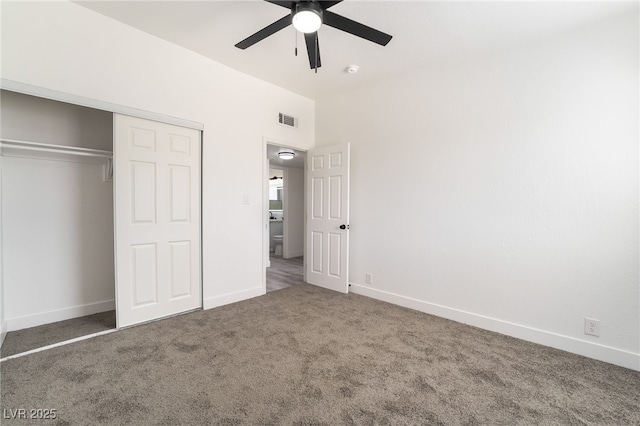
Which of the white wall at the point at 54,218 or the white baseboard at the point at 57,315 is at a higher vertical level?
the white wall at the point at 54,218

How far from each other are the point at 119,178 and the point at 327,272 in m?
2.72

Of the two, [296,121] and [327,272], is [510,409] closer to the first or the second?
[327,272]

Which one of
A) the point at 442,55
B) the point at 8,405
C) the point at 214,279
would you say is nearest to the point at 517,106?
the point at 442,55

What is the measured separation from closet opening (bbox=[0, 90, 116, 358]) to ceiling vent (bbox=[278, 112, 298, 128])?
2.00 metres

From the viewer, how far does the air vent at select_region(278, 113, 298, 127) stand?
383 cm

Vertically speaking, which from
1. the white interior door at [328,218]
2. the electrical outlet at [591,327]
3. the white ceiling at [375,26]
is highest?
the white ceiling at [375,26]

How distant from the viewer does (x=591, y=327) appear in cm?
224

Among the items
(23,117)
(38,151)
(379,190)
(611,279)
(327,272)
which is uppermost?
(23,117)

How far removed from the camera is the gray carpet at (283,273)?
13.8 feet

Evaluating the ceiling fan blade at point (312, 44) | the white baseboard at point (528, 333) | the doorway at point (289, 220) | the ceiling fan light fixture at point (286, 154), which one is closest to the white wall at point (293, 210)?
the doorway at point (289, 220)

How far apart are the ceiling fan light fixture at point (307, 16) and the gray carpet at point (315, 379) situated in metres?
2.42

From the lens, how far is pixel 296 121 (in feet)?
13.3

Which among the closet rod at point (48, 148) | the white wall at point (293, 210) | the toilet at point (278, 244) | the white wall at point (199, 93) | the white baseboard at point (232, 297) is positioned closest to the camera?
the white wall at point (199, 93)

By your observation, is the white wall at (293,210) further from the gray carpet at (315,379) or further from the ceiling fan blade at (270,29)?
the ceiling fan blade at (270,29)
